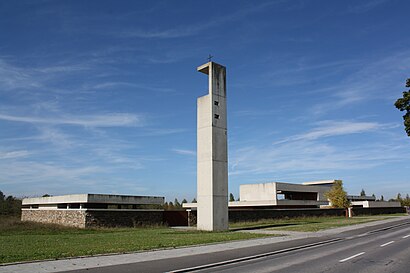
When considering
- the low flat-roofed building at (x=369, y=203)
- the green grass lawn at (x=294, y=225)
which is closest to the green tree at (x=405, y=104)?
the green grass lawn at (x=294, y=225)

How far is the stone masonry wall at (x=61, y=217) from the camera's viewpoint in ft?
105

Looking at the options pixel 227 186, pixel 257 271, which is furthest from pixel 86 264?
pixel 227 186

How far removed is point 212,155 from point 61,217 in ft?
57.9

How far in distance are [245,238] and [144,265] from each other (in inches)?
415

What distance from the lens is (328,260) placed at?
13266 millimetres

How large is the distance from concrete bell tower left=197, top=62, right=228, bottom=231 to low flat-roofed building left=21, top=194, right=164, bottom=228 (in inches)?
328

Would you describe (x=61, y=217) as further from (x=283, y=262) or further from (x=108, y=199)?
(x=283, y=262)

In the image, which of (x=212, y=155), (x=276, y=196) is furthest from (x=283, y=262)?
(x=276, y=196)

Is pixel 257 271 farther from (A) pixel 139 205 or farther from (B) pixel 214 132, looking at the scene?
(A) pixel 139 205

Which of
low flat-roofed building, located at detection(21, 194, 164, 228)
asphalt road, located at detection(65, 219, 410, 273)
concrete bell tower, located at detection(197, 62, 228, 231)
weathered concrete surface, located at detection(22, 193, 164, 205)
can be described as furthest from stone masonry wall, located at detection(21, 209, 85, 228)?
asphalt road, located at detection(65, 219, 410, 273)

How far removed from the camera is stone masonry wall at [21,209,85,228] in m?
32.0

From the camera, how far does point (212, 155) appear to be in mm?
27312

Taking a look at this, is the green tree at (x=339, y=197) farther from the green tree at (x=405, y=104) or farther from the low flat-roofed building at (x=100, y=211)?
the low flat-roofed building at (x=100, y=211)

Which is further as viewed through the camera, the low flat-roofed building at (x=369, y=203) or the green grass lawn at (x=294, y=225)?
the low flat-roofed building at (x=369, y=203)
